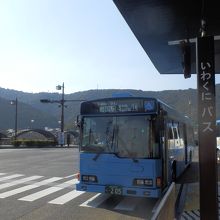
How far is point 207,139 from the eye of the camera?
19.7 ft

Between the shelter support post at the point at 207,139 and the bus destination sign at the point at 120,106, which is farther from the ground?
the bus destination sign at the point at 120,106

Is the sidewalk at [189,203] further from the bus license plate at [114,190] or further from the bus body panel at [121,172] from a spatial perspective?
the bus license plate at [114,190]

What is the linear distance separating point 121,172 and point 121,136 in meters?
0.94

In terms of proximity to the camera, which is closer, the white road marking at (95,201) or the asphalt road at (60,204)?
the asphalt road at (60,204)

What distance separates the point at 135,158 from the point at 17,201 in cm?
337

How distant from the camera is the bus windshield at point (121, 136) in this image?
10789 millimetres

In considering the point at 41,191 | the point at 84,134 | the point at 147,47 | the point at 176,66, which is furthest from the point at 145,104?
the point at 176,66

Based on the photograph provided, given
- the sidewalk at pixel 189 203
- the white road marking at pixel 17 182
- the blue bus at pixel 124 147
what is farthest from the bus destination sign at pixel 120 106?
the white road marking at pixel 17 182

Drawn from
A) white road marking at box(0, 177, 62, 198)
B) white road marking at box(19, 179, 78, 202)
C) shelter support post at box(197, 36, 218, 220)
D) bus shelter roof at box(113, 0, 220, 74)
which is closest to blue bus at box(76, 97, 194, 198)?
white road marking at box(19, 179, 78, 202)

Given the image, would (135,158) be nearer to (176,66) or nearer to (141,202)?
(141,202)

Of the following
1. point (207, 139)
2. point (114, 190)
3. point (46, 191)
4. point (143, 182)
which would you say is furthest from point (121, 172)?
point (207, 139)

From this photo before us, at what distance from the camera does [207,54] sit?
20.4 feet

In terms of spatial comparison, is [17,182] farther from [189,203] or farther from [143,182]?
[189,203]

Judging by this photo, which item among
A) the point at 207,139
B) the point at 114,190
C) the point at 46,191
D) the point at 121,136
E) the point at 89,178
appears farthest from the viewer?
the point at 46,191
